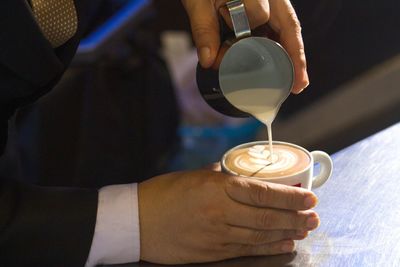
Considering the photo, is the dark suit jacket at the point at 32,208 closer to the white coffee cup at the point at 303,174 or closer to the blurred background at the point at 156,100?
the white coffee cup at the point at 303,174

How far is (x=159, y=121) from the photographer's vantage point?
204 cm

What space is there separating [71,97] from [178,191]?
3.33 feet

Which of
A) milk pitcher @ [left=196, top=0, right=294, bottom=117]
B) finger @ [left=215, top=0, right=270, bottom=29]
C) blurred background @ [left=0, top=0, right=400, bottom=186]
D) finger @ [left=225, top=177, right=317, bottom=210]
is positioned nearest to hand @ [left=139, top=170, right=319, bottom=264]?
finger @ [left=225, top=177, right=317, bottom=210]

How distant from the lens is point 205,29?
0.89 m

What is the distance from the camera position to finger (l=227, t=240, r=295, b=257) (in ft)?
2.77

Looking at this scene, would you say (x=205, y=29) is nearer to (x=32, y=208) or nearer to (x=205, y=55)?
(x=205, y=55)

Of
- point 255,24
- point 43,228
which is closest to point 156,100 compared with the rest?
point 255,24

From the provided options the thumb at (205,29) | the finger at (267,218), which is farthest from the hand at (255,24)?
the finger at (267,218)

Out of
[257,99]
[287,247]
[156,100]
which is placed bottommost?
[156,100]

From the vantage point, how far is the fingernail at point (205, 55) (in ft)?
2.85

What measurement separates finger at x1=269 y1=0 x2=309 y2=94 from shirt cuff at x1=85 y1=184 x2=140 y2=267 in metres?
0.30

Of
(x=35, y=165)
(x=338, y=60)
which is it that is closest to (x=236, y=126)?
(x=338, y=60)

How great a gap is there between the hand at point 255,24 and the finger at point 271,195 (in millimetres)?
178

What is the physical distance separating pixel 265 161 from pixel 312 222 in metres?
0.10
